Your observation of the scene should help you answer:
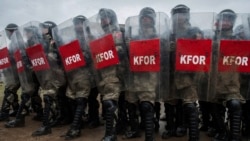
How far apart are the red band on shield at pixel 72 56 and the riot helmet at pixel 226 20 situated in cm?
262

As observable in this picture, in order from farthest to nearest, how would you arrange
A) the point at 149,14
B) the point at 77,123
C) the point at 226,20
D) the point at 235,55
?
the point at 77,123, the point at 149,14, the point at 226,20, the point at 235,55

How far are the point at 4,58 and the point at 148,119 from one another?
14.7 feet

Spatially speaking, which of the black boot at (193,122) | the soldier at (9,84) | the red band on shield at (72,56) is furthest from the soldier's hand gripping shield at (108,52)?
the soldier at (9,84)

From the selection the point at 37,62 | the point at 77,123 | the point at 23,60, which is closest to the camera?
the point at 77,123

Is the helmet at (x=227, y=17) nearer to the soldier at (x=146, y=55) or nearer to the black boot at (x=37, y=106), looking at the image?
the soldier at (x=146, y=55)

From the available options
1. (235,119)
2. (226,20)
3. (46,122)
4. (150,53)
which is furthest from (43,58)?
(235,119)

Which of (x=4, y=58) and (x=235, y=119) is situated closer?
(x=235, y=119)

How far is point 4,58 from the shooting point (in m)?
8.51

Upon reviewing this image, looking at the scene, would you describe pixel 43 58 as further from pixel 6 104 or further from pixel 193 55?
pixel 193 55

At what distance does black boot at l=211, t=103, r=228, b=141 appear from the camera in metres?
6.16

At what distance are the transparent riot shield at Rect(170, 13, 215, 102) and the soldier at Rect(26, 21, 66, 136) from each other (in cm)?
263

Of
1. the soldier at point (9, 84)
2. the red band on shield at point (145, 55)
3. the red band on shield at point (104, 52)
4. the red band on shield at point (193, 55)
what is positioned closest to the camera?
the red band on shield at point (193, 55)

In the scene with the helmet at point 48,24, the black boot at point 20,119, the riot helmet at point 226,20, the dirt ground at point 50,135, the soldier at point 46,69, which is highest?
the helmet at point 48,24

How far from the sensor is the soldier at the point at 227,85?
5.52 meters
